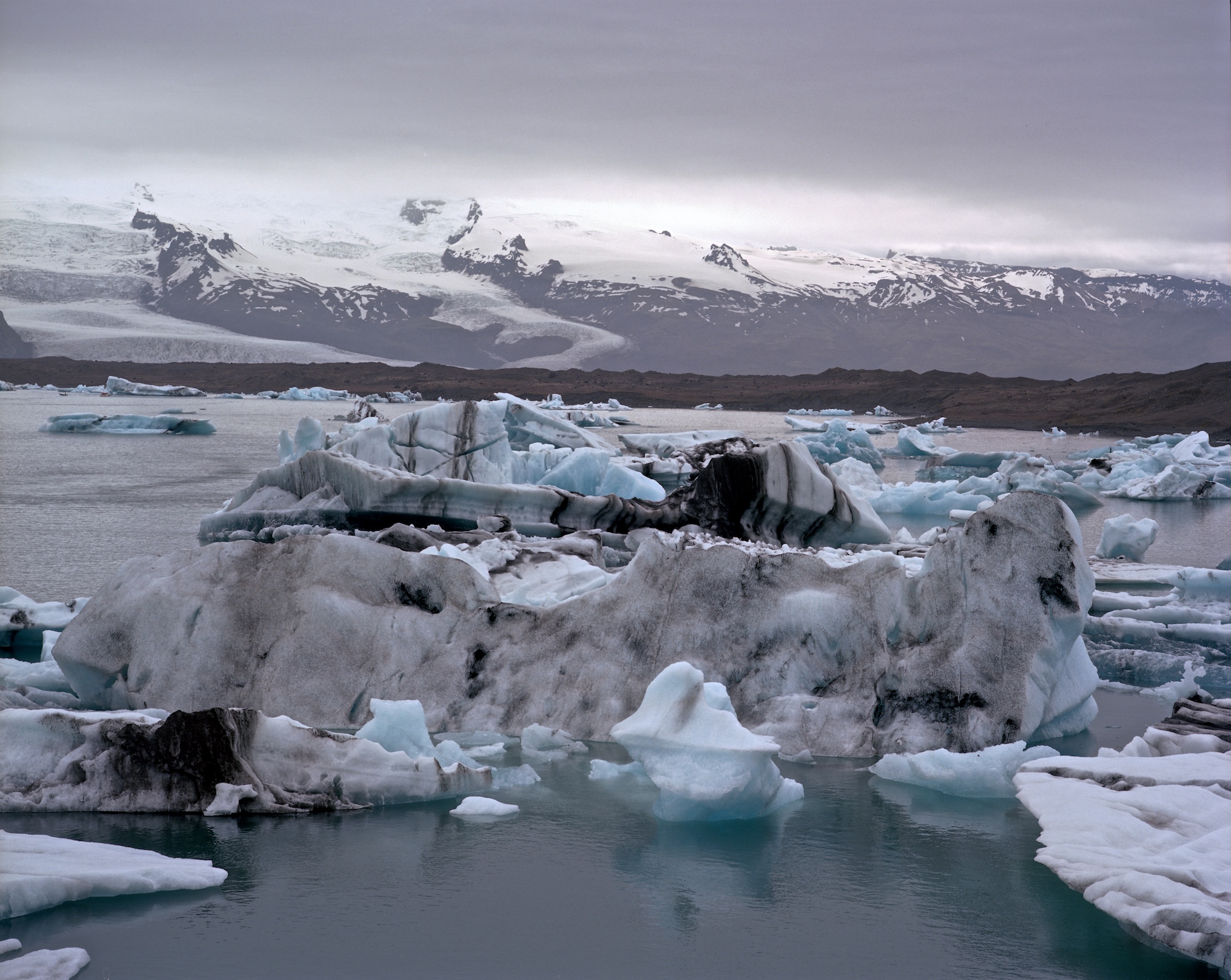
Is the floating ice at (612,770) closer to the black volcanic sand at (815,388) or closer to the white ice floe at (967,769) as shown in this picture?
the white ice floe at (967,769)

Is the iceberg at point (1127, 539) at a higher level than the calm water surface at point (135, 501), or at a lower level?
higher

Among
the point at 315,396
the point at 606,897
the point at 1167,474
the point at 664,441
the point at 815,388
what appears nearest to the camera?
the point at 606,897

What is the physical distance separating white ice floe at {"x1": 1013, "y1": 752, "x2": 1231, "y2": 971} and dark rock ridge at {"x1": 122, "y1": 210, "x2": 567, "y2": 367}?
99916 millimetres

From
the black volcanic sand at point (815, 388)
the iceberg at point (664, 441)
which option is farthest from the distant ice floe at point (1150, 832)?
the black volcanic sand at point (815, 388)

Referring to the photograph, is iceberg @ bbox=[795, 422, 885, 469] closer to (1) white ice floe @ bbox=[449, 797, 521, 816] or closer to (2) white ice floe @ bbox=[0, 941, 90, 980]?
(1) white ice floe @ bbox=[449, 797, 521, 816]

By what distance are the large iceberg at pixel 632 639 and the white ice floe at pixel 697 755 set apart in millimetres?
820

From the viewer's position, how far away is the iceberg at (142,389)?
43828 mm

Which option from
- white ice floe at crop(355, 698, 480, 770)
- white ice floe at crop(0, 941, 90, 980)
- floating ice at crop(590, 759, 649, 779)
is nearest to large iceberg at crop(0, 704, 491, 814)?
white ice floe at crop(355, 698, 480, 770)

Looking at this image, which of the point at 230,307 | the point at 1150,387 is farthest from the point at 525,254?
the point at 1150,387

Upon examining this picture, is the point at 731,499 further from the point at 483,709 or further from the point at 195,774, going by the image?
the point at 195,774

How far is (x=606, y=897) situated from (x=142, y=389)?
44.5m

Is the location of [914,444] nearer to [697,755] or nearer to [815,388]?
[697,755]

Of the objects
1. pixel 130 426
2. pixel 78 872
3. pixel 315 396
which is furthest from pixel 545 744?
pixel 315 396

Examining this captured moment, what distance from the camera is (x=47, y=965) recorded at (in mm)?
2867
